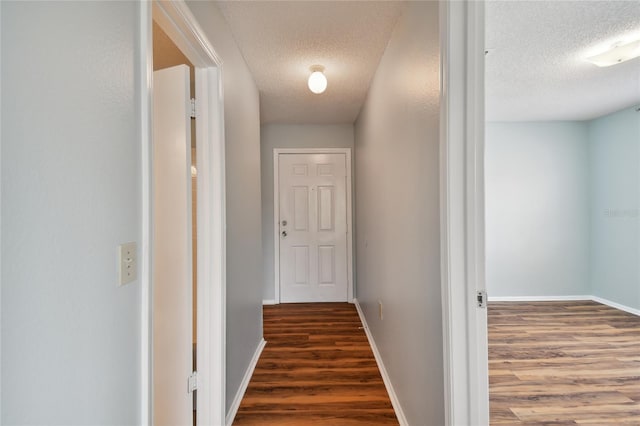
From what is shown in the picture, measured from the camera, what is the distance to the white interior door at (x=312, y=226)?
12.7 feet

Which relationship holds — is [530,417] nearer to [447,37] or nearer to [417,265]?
[417,265]

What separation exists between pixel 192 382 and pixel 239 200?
1061mm

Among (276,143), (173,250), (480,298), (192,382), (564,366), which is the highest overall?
(276,143)

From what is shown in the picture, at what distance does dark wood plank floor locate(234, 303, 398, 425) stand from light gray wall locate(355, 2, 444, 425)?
204mm

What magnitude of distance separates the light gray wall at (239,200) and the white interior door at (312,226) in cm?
130

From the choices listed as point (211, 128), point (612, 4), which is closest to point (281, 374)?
point (211, 128)

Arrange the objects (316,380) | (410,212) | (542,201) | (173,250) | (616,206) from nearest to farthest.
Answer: (173,250)
(410,212)
(316,380)
(616,206)
(542,201)

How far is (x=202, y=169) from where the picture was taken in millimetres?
1519

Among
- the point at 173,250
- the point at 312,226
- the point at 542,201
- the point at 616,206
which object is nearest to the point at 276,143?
the point at 312,226

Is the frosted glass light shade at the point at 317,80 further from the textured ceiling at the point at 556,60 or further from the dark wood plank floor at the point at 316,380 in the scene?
the dark wood plank floor at the point at 316,380

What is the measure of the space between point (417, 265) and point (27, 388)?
1326 mm

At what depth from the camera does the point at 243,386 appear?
77.1 inches

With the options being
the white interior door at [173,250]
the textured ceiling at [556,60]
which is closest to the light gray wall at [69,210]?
the white interior door at [173,250]

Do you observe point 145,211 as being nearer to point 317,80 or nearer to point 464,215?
point 464,215
